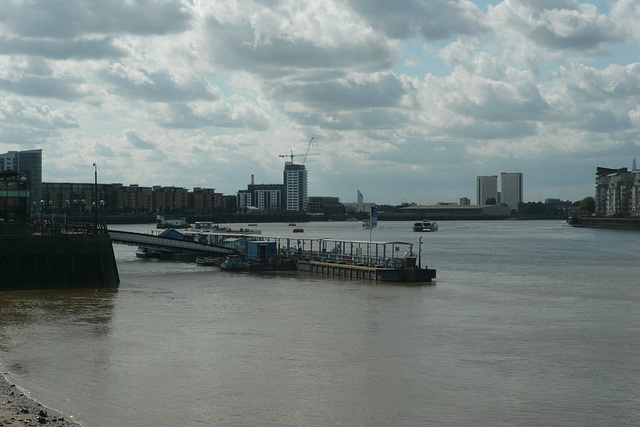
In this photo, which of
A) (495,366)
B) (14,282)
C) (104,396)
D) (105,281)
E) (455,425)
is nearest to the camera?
(455,425)

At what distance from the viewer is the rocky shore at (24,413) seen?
71.8 ft

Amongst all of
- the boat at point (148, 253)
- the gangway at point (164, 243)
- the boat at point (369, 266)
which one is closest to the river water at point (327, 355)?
the boat at point (369, 266)

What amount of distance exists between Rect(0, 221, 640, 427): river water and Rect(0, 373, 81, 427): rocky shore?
2.96 feet

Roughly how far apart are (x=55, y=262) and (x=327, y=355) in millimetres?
30309

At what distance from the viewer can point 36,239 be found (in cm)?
5416

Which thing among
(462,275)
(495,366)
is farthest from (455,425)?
(462,275)

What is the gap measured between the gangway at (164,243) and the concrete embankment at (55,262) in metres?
21.5

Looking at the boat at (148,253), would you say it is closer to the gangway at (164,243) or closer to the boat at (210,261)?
the gangway at (164,243)

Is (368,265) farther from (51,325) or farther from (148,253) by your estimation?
(148,253)

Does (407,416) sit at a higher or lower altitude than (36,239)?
lower

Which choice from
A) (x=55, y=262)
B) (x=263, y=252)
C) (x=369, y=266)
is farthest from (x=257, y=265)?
(x=55, y=262)

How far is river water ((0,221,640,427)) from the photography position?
25094 mm

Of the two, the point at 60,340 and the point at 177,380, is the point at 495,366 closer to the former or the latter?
the point at 177,380

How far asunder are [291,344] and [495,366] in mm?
10451
